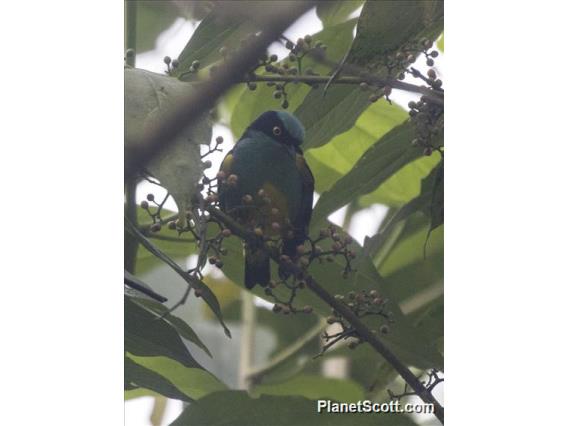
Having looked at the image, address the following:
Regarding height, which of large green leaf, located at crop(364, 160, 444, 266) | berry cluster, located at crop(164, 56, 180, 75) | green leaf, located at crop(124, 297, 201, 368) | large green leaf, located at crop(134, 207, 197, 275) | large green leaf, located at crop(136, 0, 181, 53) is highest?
large green leaf, located at crop(136, 0, 181, 53)

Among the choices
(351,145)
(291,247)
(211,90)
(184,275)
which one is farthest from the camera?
(351,145)

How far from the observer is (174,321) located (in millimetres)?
1236

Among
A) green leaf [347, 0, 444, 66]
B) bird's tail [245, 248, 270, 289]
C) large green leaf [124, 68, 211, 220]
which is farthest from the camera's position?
bird's tail [245, 248, 270, 289]

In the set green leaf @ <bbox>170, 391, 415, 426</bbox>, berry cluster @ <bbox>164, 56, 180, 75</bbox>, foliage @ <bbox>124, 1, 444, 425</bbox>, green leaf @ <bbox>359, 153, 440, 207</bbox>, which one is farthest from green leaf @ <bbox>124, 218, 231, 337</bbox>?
green leaf @ <bbox>359, 153, 440, 207</bbox>

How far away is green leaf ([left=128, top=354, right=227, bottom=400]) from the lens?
1325 millimetres

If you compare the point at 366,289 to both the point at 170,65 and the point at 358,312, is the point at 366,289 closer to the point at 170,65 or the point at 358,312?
the point at 358,312

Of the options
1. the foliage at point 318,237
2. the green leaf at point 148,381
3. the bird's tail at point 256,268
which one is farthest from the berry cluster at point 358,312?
the green leaf at point 148,381

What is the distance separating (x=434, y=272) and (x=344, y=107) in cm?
29

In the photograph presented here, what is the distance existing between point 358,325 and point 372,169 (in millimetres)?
217

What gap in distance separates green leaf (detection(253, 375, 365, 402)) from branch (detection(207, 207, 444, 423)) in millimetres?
93

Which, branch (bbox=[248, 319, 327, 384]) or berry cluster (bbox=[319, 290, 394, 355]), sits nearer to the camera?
berry cluster (bbox=[319, 290, 394, 355])

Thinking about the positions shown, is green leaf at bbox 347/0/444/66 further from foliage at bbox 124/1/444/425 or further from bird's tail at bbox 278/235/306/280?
bird's tail at bbox 278/235/306/280

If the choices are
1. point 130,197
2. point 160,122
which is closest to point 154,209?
point 130,197

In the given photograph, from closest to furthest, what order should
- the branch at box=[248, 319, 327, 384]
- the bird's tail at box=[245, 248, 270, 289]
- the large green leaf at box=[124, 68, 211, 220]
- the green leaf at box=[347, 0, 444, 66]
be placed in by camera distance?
the large green leaf at box=[124, 68, 211, 220]
the green leaf at box=[347, 0, 444, 66]
the bird's tail at box=[245, 248, 270, 289]
the branch at box=[248, 319, 327, 384]
